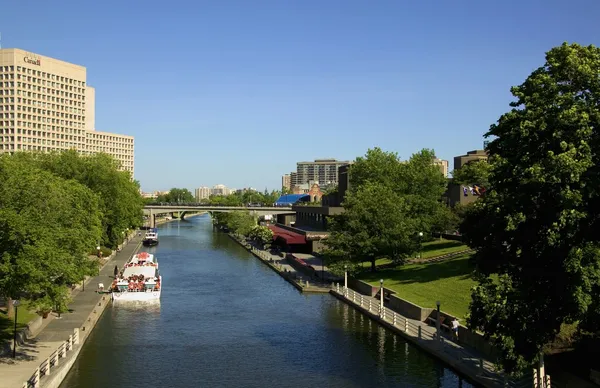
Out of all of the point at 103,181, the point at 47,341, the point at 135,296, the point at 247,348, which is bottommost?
the point at 247,348

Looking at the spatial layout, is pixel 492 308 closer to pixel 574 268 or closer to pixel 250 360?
pixel 574 268

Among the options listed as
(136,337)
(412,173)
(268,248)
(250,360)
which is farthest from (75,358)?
(268,248)

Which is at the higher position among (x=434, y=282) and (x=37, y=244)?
(x=37, y=244)

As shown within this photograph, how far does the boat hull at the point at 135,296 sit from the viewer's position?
52.6 m

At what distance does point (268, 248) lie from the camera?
104625 mm

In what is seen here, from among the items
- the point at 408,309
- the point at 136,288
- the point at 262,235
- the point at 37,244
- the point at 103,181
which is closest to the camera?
the point at 37,244

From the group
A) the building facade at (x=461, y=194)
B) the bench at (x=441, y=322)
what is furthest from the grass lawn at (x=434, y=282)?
the building facade at (x=461, y=194)

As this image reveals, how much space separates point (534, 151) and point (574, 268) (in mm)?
5600

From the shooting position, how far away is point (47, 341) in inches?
1382

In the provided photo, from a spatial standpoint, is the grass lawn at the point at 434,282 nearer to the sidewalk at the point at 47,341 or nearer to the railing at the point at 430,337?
the railing at the point at 430,337

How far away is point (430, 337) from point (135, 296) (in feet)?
91.7

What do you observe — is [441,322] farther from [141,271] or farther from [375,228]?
[141,271]

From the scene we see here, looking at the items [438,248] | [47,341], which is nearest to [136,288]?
[47,341]

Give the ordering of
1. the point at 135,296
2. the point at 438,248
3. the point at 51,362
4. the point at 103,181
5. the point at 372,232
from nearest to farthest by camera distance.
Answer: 1. the point at 51,362
2. the point at 135,296
3. the point at 372,232
4. the point at 438,248
5. the point at 103,181
